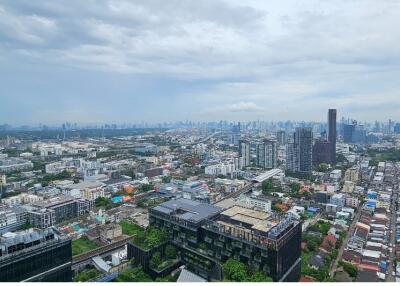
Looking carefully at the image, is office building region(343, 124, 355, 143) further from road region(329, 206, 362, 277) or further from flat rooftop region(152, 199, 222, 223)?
flat rooftop region(152, 199, 222, 223)

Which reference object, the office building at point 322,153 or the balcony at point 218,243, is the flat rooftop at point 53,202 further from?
the office building at point 322,153

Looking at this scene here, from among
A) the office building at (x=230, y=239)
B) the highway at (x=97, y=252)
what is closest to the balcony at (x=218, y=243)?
the office building at (x=230, y=239)

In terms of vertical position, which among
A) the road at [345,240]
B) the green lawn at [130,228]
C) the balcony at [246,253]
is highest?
the balcony at [246,253]

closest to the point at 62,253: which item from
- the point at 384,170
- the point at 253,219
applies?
the point at 253,219

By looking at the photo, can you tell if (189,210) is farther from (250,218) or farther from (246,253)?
(246,253)

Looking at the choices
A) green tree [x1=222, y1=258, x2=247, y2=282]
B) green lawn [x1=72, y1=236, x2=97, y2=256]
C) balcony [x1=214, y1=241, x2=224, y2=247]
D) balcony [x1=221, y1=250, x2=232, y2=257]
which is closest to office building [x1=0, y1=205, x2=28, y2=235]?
green lawn [x1=72, y1=236, x2=97, y2=256]

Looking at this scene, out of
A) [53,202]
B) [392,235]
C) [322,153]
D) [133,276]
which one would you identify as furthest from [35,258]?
[322,153]

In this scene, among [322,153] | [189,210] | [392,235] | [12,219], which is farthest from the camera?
[322,153]
